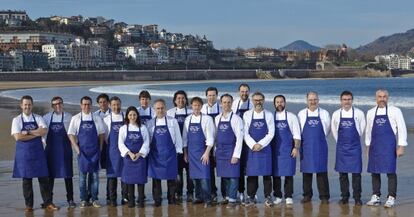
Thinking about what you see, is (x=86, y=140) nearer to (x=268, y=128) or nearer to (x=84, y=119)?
(x=84, y=119)

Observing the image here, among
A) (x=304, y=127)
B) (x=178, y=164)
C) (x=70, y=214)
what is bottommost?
(x=70, y=214)

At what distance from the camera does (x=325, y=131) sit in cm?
866

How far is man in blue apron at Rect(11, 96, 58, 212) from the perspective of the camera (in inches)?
328

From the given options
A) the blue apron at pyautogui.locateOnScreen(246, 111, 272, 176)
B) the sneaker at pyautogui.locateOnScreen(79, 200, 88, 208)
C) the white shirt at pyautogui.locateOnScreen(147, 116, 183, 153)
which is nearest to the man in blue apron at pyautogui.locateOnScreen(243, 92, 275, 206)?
the blue apron at pyautogui.locateOnScreen(246, 111, 272, 176)

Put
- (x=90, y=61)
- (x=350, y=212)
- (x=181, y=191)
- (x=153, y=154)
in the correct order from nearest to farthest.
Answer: (x=350, y=212) < (x=153, y=154) < (x=181, y=191) < (x=90, y=61)

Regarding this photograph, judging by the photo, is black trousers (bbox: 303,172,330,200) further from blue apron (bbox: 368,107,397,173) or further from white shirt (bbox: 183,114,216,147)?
white shirt (bbox: 183,114,216,147)

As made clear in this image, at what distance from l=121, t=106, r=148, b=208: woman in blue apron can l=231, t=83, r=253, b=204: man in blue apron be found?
1.38m

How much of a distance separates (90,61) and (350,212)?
18447 centimetres

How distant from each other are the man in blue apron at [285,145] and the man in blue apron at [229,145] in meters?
0.54

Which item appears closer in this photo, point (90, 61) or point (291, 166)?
point (291, 166)

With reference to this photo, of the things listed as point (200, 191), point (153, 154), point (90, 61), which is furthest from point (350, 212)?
point (90, 61)

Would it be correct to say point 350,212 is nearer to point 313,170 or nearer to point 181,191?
point 313,170

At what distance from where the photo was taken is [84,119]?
8.58m

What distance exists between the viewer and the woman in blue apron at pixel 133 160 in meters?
8.28
